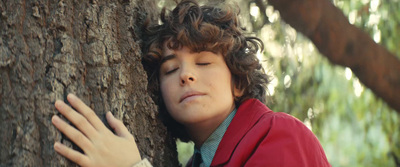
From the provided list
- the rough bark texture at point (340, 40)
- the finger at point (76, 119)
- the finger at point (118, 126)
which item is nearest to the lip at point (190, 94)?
the finger at point (118, 126)

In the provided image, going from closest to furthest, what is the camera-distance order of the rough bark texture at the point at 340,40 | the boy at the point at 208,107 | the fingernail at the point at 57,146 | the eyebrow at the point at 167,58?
the fingernail at the point at 57,146 < the boy at the point at 208,107 < the eyebrow at the point at 167,58 < the rough bark texture at the point at 340,40

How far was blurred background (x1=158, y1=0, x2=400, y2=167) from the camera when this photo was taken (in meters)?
3.11

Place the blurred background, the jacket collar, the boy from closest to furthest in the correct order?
the boy < the jacket collar < the blurred background

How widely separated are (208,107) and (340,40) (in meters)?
1.23

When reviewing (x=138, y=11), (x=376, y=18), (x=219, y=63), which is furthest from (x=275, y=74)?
(x=138, y=11)

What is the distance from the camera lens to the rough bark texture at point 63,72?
133cm

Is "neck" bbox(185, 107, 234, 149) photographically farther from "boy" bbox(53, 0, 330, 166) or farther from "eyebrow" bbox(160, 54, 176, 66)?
"eyebrow" bbox(160, 54, 176, 66)

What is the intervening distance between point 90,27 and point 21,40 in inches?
9.1

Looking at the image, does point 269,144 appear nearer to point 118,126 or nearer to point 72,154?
point 118,126

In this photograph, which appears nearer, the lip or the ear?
the lip

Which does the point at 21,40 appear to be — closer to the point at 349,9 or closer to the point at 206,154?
the point at 206,154

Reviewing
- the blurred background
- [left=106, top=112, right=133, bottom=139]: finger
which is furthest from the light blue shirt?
the blurred background

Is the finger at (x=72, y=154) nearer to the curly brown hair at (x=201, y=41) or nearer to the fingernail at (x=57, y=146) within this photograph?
the fingernail at (x=57, y=146)

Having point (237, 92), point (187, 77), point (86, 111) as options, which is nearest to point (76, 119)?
point (86, 111)
